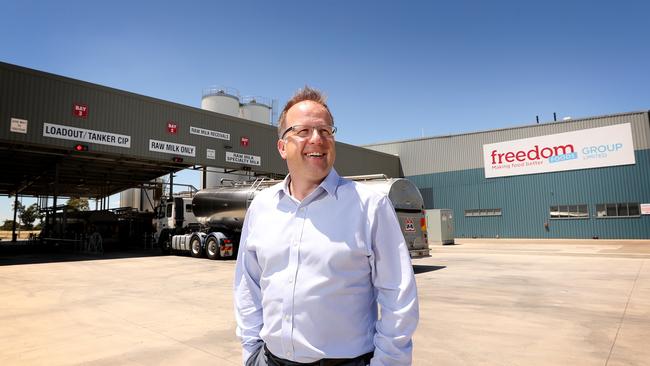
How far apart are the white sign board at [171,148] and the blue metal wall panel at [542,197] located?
22592 mm

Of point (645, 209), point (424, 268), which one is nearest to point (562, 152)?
point (645, 209)

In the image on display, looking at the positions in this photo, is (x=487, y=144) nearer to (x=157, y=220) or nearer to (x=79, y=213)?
(x=157, y=220)

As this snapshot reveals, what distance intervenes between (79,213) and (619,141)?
1618 inches

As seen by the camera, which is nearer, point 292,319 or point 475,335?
point 292,319

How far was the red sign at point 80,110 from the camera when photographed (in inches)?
711

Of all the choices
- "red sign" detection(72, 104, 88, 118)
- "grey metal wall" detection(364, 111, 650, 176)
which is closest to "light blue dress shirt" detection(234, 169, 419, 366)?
"red sign" detection(72, 104, 88, 118)

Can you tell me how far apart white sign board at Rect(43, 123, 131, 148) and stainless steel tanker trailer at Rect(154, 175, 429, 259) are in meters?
4.41

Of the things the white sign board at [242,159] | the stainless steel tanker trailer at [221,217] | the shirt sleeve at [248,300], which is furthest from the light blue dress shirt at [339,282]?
the white sign board at [242,159]

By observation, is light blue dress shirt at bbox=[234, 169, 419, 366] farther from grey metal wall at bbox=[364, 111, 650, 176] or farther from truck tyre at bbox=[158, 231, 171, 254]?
grey metal wall at bbox=[364, 111, 650, 176]

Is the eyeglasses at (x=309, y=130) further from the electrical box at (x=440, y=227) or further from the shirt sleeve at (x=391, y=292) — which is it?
the electrical box at (x=440, y=227)

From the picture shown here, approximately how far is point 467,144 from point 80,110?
94.5ft

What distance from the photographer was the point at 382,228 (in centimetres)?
184

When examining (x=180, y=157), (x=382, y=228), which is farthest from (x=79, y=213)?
(x=382, y=228)

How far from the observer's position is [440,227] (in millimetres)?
27781
